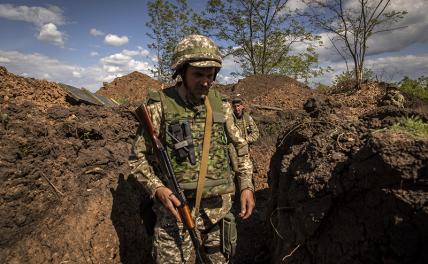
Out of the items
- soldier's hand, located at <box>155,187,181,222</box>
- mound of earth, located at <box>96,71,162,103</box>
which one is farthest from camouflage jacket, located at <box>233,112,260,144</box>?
mound of earth, located at <box>96,71,162,103</box>

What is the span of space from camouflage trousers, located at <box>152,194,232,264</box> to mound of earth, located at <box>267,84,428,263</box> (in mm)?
679

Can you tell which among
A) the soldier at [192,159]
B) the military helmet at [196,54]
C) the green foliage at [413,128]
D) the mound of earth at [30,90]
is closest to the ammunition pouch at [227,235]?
the soldier at [192,159]

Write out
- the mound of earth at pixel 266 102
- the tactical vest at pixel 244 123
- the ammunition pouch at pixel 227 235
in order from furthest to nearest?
the mound of earth at pixel 266 102, the tactical vest at pixel 244 123, the ammunition pouch at pixel 227 235

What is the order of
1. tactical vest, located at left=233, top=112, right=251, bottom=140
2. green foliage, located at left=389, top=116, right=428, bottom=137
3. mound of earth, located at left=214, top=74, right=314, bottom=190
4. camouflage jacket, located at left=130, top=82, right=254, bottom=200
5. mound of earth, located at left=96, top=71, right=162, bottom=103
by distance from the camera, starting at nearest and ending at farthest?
green foliage, located at left=389, top=116, right=428, bottom=137 < camouflage jacket, located at left=130, top=82, right=254, bottom=200 < tactical vest, located at left=233, top=112, right=251, bottom=140 < mound of earth, located at left=214, top=74, right=314, bottom=190 < mound of earth, located at left=96, top=71, right=162, bottom=103

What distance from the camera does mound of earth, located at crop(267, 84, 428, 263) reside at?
2.01m

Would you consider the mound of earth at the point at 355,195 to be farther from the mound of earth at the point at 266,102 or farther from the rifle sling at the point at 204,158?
the mound of earth at the point at 266,102

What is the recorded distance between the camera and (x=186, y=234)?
2.80m

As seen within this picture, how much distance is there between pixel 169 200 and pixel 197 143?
1.72 ft

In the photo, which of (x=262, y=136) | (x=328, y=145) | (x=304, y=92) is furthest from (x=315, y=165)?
(x=304, y=92)

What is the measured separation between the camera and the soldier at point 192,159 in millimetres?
2627

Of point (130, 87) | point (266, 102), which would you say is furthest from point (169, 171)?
point (130, 87)

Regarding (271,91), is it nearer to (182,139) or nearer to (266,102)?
(266,102)

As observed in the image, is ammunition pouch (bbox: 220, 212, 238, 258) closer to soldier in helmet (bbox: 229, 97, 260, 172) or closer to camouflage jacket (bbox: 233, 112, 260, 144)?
soldier in helmet (bbox: 229, 97, 260, 172)

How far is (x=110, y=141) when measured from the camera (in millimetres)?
5219
